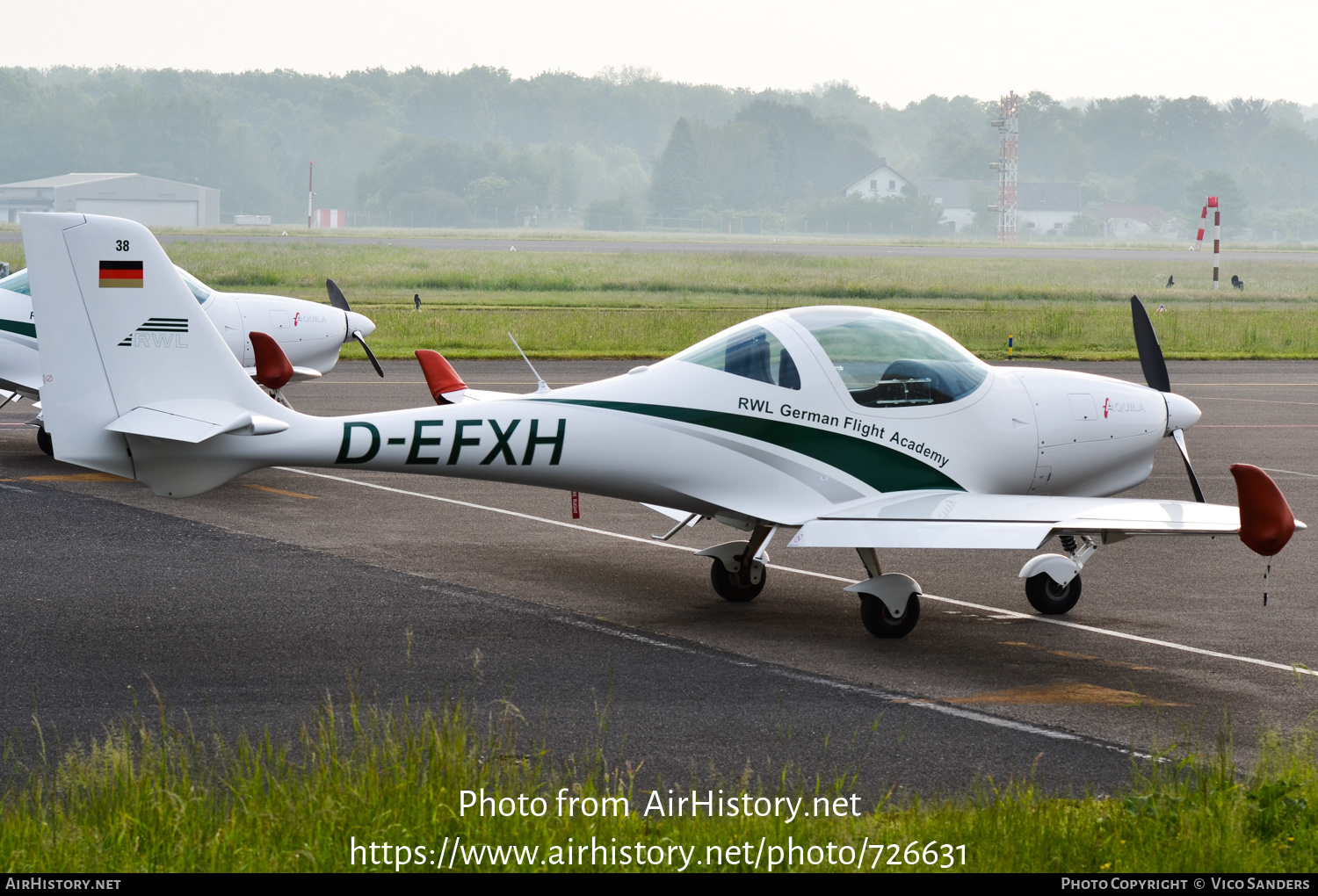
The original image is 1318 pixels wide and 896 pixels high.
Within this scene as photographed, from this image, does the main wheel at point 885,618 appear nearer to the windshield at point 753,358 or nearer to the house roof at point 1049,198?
the windshield at point 753,358

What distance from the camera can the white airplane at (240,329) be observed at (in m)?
15.5

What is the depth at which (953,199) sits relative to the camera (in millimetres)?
179375

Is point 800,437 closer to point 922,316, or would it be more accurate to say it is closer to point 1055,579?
point 1055,579

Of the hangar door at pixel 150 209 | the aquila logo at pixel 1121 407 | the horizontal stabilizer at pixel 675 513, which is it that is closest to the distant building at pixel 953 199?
the hangar door at pixel 150 209

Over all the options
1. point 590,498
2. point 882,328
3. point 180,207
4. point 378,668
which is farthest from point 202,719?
point 180,207

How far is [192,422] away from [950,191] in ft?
591

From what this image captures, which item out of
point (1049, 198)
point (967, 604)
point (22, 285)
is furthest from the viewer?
point (1049, 198)

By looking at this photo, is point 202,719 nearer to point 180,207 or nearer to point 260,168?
point 180,207

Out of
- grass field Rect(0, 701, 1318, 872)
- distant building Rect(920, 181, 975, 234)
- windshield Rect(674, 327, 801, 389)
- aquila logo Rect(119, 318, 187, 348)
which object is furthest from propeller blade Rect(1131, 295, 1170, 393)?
distant building Rect(920, 181, 975, 234)

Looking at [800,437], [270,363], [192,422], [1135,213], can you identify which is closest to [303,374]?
[270,363]

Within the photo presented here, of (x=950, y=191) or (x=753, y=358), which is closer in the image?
(x=753, y=358)

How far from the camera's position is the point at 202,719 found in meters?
7.01

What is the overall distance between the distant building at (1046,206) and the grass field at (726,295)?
298 ft

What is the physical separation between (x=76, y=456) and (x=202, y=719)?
2218 mm
